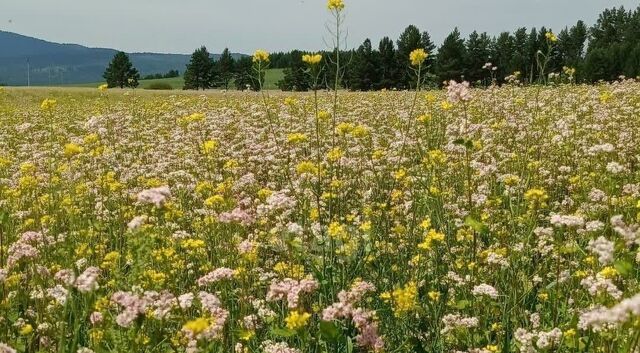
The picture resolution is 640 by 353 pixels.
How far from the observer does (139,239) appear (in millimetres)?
3131

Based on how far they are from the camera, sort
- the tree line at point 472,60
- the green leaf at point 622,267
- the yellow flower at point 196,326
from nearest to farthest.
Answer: the yellow flower at point 196,326 → the green leaf at point 622,267 → the tree line at point 472,60

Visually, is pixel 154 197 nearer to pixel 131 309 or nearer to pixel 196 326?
pixel 131 309

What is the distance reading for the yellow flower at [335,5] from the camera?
4.67 metres

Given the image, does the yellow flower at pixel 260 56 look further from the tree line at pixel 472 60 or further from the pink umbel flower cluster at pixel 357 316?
the tree line at pixel 472 60

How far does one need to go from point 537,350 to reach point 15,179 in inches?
270

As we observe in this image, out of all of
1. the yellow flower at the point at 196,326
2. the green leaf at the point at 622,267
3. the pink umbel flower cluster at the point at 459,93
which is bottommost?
the yellow flower at the point at 196,326

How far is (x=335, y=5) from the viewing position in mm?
4688

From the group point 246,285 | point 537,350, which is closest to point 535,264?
point 537,350

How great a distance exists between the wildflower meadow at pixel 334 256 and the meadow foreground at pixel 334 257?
0.07ft

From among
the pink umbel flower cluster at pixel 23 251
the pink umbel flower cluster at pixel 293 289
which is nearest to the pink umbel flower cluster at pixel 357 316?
the pink umbel flower cluster at pixel 293 289

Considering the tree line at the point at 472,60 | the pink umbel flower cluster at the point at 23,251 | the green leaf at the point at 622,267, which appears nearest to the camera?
the green leaf at the point at 622,267

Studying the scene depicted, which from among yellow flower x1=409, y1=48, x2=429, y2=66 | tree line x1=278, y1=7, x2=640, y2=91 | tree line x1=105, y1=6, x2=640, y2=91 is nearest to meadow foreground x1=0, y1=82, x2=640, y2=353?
yellow flower x1=409, y1=48, x2=429, y2=66

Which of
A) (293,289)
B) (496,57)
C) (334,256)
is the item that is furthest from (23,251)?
(496,57)

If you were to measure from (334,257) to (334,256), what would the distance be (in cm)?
2
